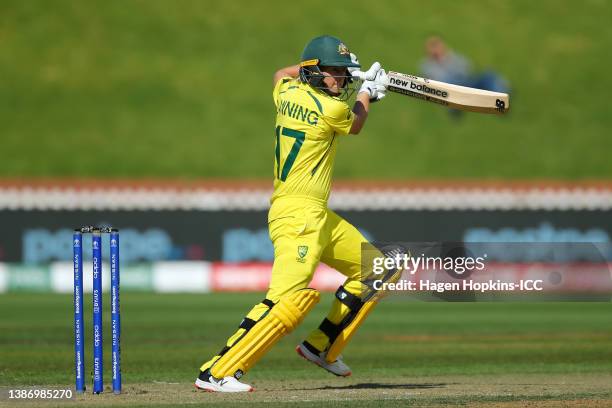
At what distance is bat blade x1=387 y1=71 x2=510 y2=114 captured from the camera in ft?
23.3

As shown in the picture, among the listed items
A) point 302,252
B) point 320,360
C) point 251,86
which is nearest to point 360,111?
point 302,252

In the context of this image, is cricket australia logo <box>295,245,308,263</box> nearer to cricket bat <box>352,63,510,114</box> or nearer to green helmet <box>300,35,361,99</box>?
green helmet <box>300,35,361,99</box>

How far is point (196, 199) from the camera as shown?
2261 centimetres

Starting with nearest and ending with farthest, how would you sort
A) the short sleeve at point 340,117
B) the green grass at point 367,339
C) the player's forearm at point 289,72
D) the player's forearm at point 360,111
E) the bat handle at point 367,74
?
1. the short sleeve at point 340,117
2. the player's forearm at point 360,111
3. the bat handle at point 367,74
4. the player's forearm at point 289,72
5. the green grass at point 367,339

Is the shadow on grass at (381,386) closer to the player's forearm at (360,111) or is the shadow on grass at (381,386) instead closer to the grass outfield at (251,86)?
the player's forearm at (360,111)

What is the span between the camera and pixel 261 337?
653 centimetres

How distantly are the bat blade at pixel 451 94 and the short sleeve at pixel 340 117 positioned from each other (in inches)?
18.4

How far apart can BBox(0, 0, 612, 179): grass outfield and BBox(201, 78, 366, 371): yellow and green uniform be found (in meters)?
20.0

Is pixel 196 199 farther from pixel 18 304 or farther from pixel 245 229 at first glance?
pixel 18 304

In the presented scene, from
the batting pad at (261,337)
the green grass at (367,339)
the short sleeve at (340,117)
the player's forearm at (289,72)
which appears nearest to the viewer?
the batting pad at (261,337)

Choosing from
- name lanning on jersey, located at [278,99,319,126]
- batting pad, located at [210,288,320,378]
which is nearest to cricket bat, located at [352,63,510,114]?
name lanning on jersey, located at [278,99,319,126]

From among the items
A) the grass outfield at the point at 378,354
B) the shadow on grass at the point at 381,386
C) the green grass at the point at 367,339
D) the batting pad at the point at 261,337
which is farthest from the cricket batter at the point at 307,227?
the green grass at the point at 367,339

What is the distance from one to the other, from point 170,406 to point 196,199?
16.6 meters

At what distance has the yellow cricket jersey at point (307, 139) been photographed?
673 cm
